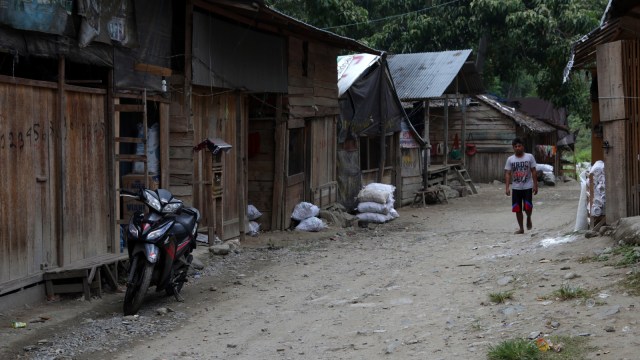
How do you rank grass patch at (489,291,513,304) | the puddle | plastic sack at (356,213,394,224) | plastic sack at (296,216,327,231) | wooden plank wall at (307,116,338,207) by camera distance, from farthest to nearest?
plastic sack at (356,213,394,224)
wooden plank wall at (307,116,338,207)
plastic sack at (296,216,327,231)
the puddle
grass patch at (489,291,513,304)

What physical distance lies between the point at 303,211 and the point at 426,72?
39.6 ft

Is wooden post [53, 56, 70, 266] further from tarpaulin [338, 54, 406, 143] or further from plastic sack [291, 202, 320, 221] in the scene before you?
tarpaulin [338, 54, 406, 143]

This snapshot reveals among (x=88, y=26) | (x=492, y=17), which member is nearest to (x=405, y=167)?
(x=492, y=17)

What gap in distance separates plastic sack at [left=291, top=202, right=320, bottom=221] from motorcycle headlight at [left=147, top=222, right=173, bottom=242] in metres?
7.90

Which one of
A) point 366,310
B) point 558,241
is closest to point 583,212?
point 558,241

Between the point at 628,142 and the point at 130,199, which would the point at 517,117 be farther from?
the point at 130,199

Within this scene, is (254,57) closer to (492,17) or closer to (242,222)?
(242,222)

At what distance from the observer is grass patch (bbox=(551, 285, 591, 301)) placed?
22.3ft

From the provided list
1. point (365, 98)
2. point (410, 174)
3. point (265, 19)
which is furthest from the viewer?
point (410, 174)

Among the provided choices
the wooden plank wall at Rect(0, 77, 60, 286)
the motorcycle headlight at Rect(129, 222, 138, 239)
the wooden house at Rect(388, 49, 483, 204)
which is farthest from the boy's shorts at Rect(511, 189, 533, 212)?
the wooden house at Rect(388, 49, 483, 204)

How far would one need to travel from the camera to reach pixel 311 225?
1578 centimetres

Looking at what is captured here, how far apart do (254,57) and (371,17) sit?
1963 cm

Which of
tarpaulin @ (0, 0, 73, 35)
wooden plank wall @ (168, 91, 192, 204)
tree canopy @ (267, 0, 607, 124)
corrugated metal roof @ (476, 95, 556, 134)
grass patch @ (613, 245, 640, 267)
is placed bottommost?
grass patch @ (613, 245, 640, 267)

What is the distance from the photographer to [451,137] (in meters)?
33.3
